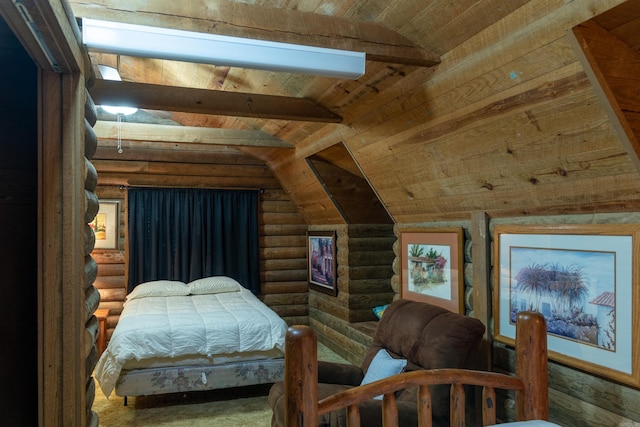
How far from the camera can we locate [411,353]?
9.57 feet

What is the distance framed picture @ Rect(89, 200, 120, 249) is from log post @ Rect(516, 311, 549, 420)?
5236mm

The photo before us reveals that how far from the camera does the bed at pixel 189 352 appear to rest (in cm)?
379

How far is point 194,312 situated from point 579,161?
349 centimetres

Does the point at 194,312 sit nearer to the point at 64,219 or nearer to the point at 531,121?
the point at 64,219

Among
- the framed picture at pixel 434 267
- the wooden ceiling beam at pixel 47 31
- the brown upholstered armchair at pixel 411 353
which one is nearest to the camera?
the wooden ceiling beam at pixel 47 31

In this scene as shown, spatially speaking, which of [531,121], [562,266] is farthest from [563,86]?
[562,266]

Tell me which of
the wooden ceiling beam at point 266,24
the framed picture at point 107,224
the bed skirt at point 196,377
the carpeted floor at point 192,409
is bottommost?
the carpeted floor at point 192,409

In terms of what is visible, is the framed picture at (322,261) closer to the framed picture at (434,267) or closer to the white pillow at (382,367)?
the framed picture at (434,267)

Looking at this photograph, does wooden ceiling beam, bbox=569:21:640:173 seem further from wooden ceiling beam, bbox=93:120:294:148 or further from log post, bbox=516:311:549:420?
wooden ceiling beam, bbox=93:120:294:148

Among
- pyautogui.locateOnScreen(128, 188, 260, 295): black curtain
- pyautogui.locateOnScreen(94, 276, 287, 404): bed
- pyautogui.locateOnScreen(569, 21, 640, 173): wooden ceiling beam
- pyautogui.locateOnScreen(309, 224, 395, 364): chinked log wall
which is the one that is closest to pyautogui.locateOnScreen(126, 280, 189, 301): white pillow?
pyautogui.locateOnScreen(128, 188, 260, 295): black curtain

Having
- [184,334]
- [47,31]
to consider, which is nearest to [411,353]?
[184,334]

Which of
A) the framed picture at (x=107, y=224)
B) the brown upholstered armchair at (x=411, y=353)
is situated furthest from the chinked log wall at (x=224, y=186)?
the brown upholstered armchair at (x=411, y=353)

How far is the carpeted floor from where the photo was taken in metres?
3.74

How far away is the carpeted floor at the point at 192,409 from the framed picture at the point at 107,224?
198 cm
